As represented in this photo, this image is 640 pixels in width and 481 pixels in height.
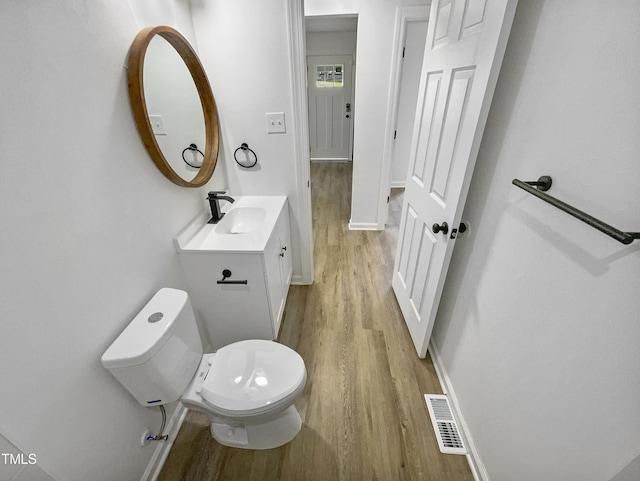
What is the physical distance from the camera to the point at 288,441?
1.36 meters

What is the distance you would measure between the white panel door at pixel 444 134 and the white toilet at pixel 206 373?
34.2 inches

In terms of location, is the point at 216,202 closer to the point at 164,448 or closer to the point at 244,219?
the point at 244,219

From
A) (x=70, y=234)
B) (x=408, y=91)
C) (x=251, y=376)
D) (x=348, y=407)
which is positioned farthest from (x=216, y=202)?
(x=408, y=91)

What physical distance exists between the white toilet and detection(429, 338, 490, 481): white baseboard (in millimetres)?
815

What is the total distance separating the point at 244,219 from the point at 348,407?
51.0 inches

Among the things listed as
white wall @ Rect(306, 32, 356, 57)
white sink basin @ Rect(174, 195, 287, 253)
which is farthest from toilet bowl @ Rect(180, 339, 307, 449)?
white wall @ Rect(306, 32, 356, 57)

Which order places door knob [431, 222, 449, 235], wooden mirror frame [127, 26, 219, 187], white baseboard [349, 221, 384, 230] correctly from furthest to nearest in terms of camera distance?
white baseboard [349, 221, 384, 230]
door knob [431, 222, 449, 235]
wooden mirror frame [127, 26, 219, 187]

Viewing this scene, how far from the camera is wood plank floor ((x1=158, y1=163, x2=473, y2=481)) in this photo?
126cm

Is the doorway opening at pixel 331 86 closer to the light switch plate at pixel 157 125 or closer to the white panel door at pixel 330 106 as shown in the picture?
the white panel door at pixel 330 106

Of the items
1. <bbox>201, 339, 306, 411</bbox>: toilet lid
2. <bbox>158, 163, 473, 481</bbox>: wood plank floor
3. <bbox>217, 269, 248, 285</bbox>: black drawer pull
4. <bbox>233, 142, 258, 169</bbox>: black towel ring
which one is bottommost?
<bbox>158, 163, 473, 481</bbox>: wood plank floor

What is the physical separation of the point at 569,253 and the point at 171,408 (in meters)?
1.75

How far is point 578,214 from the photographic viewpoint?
0.66m

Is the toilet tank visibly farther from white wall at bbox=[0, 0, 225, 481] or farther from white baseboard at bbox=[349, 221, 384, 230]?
white baseboard at bbox=[349, 221, 384, 230]

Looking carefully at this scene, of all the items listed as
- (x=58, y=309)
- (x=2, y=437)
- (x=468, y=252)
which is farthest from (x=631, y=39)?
(x=2, y=437)
